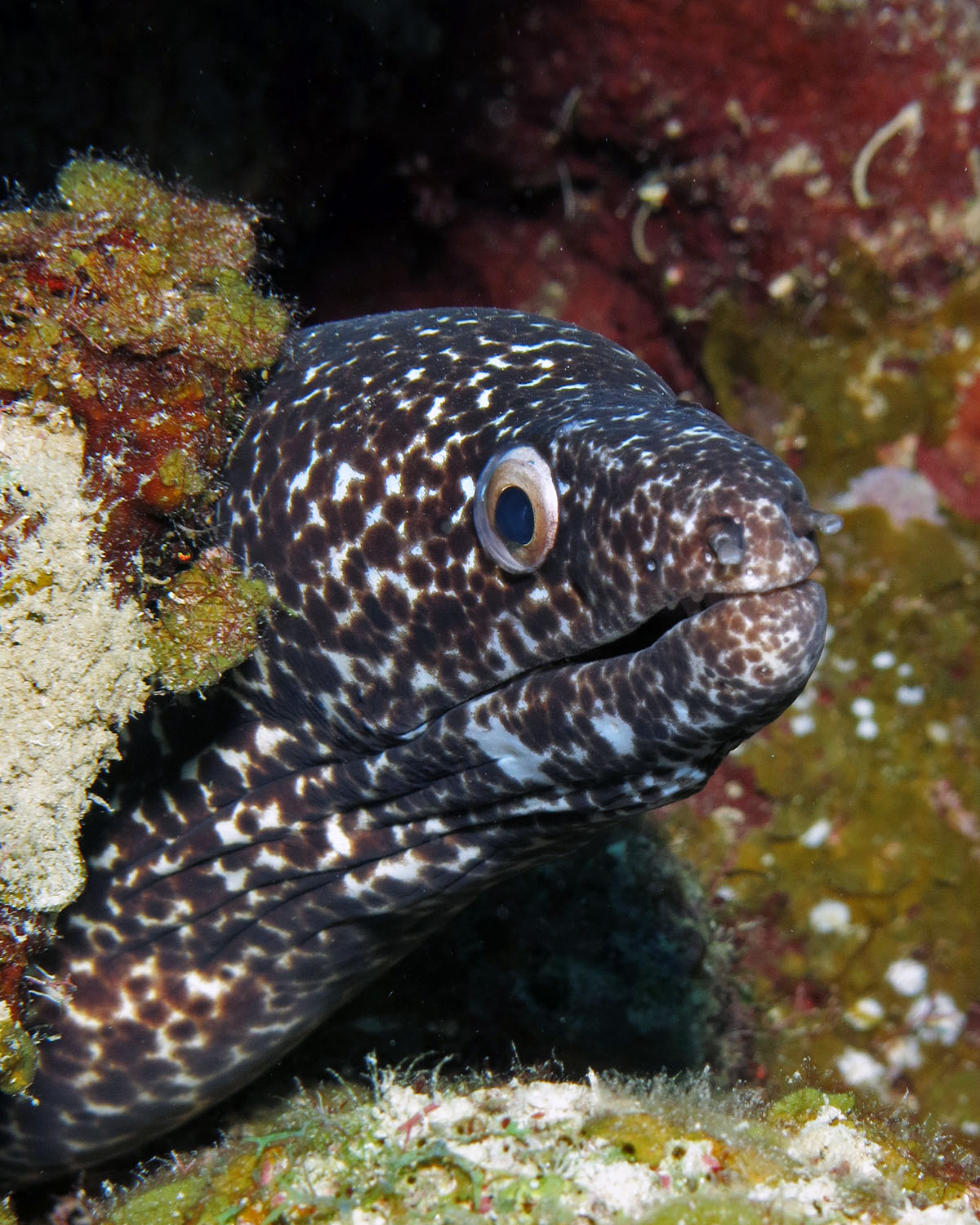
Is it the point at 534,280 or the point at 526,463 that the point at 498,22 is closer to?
the point at 534,280

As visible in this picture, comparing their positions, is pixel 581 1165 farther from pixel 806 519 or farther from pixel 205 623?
pixel 205 623

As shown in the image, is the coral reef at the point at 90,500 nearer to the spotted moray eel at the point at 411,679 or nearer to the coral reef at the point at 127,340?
the coral reef at the point at 127,340

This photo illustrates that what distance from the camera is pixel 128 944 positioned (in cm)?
322

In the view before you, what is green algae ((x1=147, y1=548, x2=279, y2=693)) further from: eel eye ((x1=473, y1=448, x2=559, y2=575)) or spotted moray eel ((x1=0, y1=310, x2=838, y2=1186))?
eel eye ((x1=473, y1=448, x2=559, y2=575))

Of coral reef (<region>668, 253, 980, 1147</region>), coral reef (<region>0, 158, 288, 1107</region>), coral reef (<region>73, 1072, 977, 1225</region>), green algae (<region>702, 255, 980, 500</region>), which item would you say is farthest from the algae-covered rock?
green algae (<region>702, 255, 980, 500</region>)

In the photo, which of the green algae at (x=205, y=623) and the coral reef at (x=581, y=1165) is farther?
the green algae at (x=205, y=623)

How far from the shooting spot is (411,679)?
2600mm

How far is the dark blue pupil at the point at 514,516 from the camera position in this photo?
7.45ft

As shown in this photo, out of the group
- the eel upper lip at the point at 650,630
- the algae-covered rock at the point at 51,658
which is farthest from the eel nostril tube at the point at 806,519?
the algae-covered rock at the point at 51,658

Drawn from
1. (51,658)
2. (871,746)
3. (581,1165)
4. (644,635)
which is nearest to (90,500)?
(51,658)

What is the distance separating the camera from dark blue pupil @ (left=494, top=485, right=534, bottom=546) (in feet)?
7.45

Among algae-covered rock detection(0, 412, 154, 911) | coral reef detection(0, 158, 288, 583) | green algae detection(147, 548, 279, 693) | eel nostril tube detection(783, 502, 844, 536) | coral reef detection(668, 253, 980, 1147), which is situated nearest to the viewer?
eel nostril tube detection(783, 502, 844, 536)

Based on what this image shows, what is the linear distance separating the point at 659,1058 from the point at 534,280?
439cm

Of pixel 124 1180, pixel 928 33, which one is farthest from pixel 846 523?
pixel 124 1180
